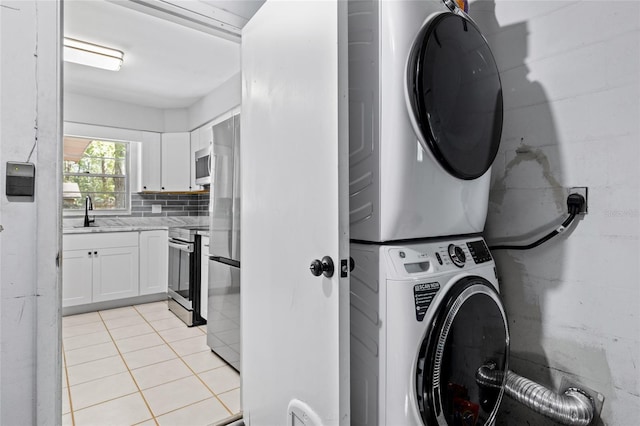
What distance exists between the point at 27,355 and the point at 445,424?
147 cm

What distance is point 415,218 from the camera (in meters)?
1.20

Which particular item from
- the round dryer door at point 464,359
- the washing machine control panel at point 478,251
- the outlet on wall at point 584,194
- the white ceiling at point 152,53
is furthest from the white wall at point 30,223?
the outlet on wall at point 584,194

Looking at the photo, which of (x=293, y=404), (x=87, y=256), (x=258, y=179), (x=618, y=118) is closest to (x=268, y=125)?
(x=258, y=179)

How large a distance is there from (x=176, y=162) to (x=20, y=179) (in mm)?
3727

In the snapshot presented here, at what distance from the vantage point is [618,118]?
133 centimetres

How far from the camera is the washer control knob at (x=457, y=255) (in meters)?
1.29

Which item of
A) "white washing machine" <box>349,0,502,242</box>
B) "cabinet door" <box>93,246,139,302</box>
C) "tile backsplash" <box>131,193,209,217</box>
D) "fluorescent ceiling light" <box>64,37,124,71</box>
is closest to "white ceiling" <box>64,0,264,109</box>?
"fluorescent ceiling light" <box>64,37,124,71</box>

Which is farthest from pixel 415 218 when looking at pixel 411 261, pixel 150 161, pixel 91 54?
pixel 150 161

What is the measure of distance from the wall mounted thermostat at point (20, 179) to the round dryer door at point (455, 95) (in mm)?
1336

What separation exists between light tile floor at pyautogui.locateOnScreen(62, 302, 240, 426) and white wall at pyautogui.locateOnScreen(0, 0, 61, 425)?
87cm

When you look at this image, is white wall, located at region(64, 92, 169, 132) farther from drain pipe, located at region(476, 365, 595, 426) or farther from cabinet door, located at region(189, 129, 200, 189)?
drain pipe, located at region(476, 365, 595, 426)

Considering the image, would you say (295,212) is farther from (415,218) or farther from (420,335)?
(420,335)

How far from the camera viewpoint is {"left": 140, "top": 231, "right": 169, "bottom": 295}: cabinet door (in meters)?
4.26

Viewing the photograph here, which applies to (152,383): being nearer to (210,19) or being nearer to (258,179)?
(258,179)
